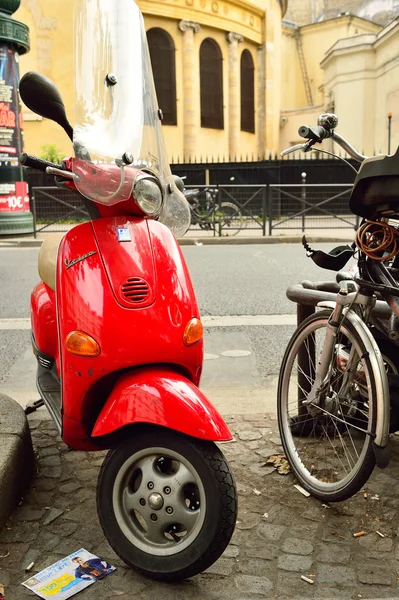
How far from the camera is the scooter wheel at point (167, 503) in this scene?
192 centimetres

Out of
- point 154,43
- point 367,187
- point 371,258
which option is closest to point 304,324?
point 371,258

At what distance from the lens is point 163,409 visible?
6.36 ft

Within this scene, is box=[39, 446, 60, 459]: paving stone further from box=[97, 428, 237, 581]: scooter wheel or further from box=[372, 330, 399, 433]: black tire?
box=[372, 330, 399, 433]: black tire

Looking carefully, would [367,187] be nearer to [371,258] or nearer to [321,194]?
[371,258]

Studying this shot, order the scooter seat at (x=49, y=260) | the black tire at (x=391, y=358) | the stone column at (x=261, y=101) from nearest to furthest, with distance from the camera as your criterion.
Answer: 1. the black tire at (x=391, y=358)
2. the scooter seat at (x=49, y=260)
3. the stone column at (x=261, y=101)

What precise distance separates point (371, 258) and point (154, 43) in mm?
28734

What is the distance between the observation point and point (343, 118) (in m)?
37.3

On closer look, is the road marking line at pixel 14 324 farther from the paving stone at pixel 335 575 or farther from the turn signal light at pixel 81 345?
the paving stone at pixel 335 575

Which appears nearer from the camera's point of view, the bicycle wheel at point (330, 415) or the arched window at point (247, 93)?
the bicycle wheel at point (330, 415)

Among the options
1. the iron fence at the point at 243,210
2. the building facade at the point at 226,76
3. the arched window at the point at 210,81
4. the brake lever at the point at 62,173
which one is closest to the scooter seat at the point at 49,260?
the brake lever at the point at 62,173

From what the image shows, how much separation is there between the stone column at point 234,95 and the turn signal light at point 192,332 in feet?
98.6

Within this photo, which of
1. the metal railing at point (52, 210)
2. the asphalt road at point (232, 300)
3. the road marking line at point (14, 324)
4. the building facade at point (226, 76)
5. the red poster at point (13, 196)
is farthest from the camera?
the building facade at point (226, 76)

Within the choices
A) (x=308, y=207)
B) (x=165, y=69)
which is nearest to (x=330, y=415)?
(x=308, y=207)

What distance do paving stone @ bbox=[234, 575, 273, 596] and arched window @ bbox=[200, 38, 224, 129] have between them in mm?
30508
